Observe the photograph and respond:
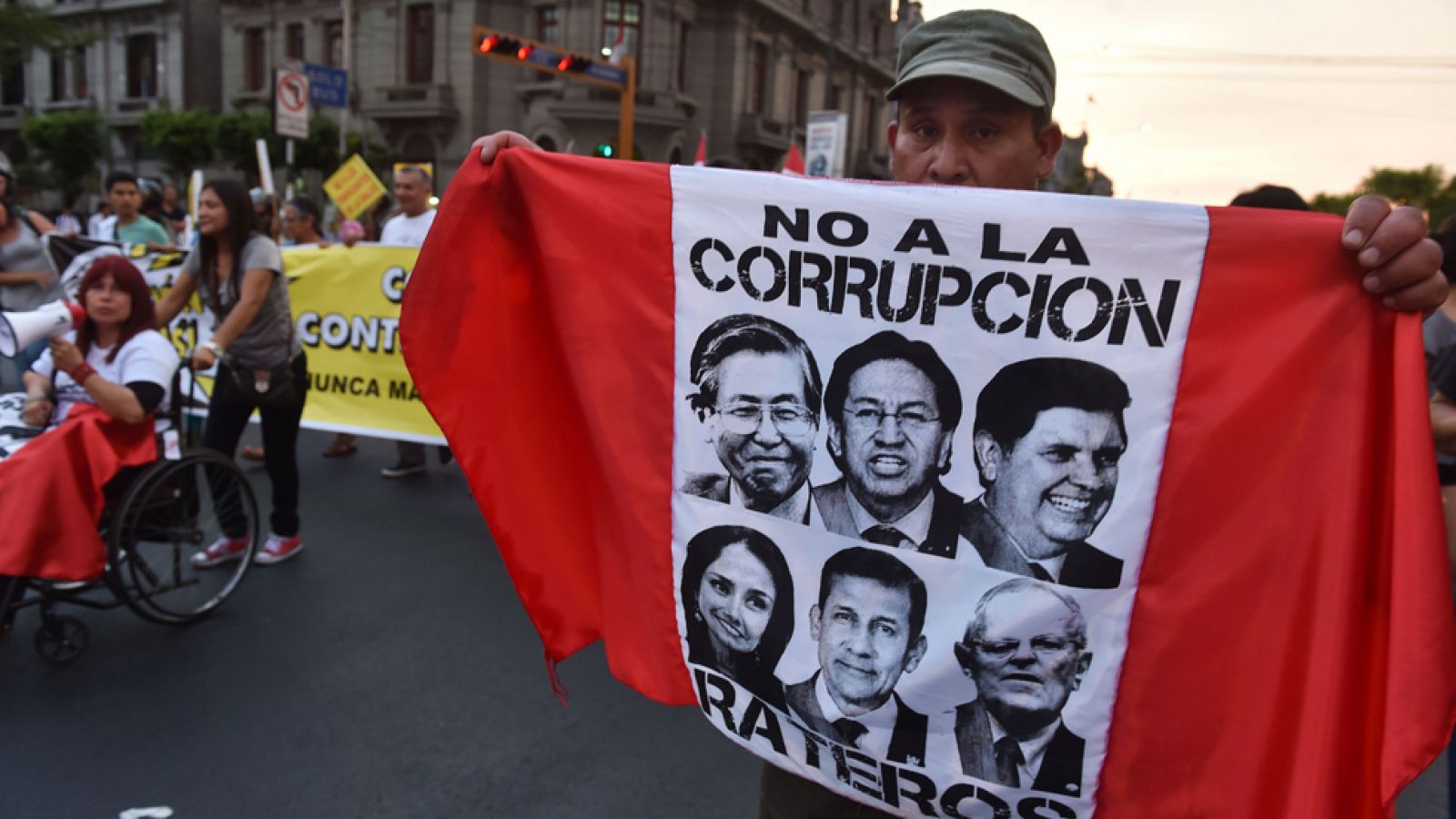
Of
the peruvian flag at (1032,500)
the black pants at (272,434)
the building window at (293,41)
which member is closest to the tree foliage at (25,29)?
the building window at (293,41)

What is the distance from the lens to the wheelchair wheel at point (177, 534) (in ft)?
12.8

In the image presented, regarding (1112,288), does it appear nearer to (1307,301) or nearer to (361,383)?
(1307,301)

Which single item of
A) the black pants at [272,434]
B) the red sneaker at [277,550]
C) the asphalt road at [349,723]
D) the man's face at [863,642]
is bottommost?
the asphalt road at [349,723]

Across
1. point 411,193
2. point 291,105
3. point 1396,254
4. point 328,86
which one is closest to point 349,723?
point 1396,254

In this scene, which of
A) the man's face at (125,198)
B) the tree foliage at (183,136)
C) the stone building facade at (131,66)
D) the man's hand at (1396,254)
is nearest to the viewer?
the man's hand at (1396,254)

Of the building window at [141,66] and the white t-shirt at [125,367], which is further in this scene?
the building window at [141,66]

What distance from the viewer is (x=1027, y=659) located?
4.96ft

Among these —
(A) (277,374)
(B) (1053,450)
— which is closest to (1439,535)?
(B) (1053,450)

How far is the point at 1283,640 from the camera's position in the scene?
1409 millimetres

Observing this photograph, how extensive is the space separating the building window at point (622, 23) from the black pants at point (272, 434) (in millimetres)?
26099

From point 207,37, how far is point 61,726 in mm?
39942

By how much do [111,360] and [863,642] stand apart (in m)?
3.66

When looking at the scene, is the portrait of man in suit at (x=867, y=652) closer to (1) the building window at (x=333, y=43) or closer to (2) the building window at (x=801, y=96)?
(1) the building window at (x=333, y=43)

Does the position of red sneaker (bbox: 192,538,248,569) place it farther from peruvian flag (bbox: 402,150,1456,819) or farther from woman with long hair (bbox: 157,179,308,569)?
peruvian flag (bbox: 402,150,1456,819)
